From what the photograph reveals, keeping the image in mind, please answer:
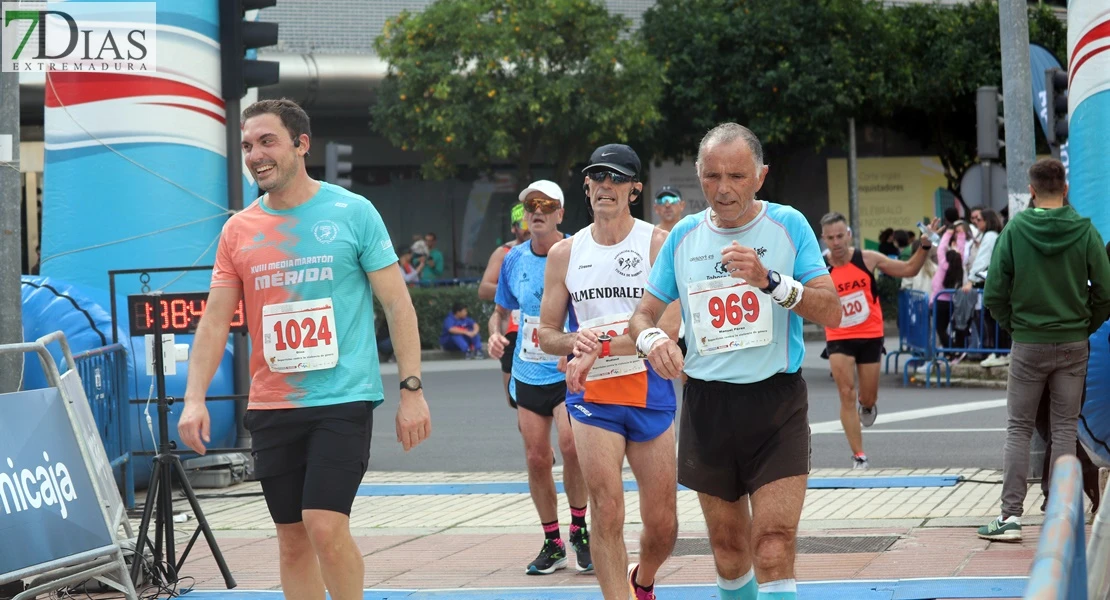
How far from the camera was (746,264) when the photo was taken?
4.70 m

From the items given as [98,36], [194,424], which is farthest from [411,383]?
[98,36]

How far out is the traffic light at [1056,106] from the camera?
12.1 metres

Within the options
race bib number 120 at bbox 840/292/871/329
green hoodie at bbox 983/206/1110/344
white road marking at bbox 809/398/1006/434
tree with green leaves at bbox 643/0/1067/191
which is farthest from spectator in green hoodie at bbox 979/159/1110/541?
tree with green leaves at bbox 643/0/1067/191

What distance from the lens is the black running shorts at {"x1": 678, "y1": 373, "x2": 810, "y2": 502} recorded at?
4938 millimetres

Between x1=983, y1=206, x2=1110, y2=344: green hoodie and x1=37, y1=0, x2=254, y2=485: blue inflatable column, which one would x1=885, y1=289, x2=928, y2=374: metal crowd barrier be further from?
x1=983, y1=206, x2=1110, y2=344: green hoodie

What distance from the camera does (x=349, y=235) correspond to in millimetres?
5141

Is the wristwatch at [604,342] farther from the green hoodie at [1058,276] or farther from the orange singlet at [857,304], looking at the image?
the orange singlet at [857,304]

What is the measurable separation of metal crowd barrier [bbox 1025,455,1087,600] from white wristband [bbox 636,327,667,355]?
85.6 inches

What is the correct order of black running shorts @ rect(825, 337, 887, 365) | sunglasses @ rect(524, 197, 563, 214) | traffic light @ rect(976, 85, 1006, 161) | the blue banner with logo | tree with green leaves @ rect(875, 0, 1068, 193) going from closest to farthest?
sunglasses @ rect(524, 197, 563, 214), black running shorts @ rect(825, 337, 887, 365), traffic light @ rect(976, 85, 1006, 161), the blue banner with logo, tree with green leaves @ rect(875, 0, 1068, 193)

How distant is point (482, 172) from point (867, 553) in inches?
1083

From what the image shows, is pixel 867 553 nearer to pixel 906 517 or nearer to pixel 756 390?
pixel 906 517

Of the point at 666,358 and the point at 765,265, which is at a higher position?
the point at 765,265

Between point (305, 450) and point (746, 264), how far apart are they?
1.66 m

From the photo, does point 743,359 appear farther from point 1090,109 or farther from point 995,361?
point 995,361
